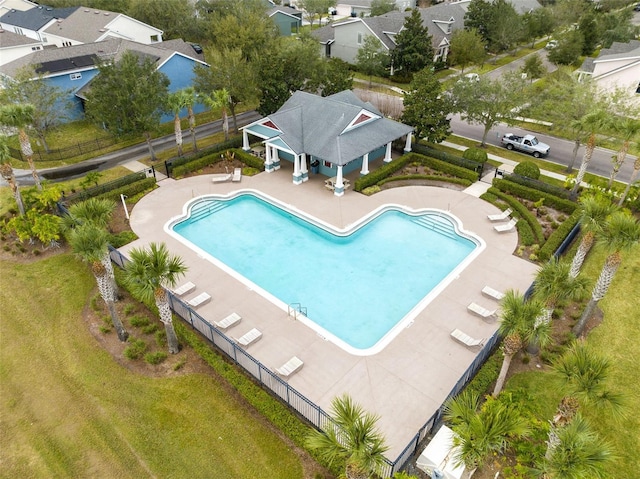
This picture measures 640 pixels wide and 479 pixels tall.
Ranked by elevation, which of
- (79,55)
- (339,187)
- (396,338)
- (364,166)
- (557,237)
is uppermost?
(79,55)

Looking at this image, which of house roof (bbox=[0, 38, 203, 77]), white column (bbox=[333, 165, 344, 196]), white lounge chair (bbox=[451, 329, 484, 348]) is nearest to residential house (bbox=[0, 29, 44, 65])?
house roof (bbox=[0, 38, 203, 77])

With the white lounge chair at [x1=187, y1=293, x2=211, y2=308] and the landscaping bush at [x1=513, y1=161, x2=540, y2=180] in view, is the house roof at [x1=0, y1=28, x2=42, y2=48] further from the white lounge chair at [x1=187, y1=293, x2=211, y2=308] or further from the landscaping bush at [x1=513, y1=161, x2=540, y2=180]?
the landscaping bush at [x1=513, y1=161, x2=540, y2=180]

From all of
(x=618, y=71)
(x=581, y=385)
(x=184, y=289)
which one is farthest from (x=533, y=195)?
(x=184, y=289)

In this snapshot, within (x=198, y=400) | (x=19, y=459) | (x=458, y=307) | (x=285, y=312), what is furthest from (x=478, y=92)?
(x=19, y=459)

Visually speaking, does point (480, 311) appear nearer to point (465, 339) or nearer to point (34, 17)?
point (465, 339)

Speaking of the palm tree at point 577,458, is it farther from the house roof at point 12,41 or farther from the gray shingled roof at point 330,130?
the house roof at point 12,41

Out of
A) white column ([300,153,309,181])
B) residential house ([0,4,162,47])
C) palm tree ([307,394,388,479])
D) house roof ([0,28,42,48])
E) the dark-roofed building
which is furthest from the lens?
residential house ([0,4,162,47])

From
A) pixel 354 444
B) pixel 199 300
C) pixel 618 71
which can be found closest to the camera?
pixel 354 444

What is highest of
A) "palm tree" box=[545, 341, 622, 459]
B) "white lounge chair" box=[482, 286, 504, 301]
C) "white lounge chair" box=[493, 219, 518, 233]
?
"palm tree" box=[545, 341, 622, 459]
